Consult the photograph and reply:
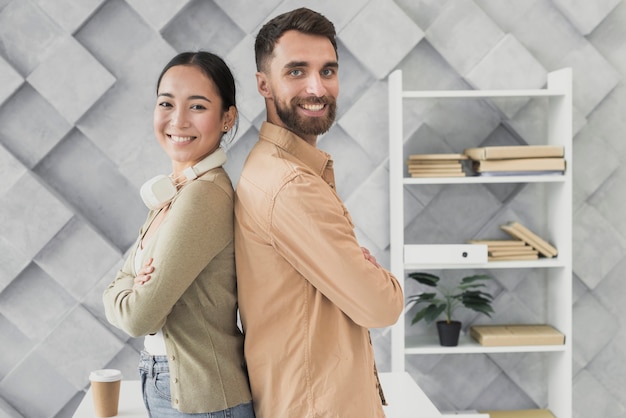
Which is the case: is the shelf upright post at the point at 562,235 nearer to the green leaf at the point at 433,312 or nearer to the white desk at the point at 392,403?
the green leaf at the point at 433,312

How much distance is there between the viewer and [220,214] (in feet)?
5.05

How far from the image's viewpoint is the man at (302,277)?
1.47 m

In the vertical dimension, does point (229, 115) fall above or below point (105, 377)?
above

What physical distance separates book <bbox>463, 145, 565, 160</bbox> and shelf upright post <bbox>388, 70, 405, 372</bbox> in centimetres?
32

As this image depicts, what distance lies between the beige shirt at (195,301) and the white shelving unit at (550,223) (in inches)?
59.7

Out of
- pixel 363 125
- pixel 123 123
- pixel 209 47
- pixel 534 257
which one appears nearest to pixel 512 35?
pixel 363 125

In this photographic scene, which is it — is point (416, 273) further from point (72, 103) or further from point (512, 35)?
point (72, 103)

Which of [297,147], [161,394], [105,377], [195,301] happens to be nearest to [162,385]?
[161,394]

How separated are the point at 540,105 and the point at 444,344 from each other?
3.61 feet

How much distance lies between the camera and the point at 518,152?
2979mm

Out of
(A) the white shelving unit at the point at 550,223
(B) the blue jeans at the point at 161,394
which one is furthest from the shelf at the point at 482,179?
(B) the blue jeans at the point at 161,394

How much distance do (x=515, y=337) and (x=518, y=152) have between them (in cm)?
73

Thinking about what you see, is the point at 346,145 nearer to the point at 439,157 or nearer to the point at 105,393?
the point at 439,157

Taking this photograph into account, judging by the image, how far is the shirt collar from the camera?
1617 mm
